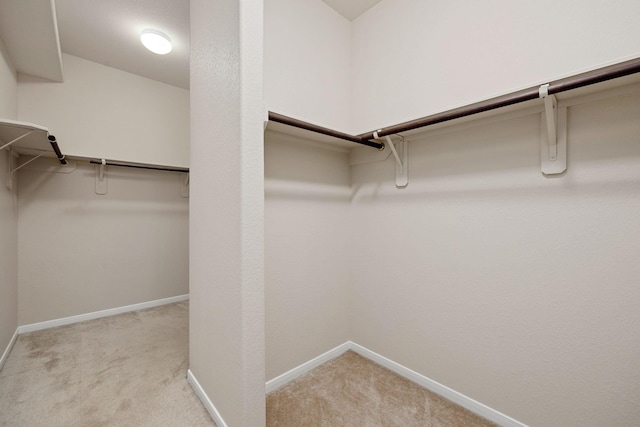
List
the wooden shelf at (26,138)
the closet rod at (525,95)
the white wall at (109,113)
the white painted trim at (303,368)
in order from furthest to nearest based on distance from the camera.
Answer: the white wall at (109,113)
the white painted trim at (303,368)
the wooden shelf at (26,138)
the closet rod at (525,95)

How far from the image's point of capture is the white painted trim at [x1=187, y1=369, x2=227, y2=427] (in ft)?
4.30

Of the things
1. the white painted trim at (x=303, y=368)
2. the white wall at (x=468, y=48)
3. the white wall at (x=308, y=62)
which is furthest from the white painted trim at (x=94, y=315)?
the white wall at (x=468, y=48)

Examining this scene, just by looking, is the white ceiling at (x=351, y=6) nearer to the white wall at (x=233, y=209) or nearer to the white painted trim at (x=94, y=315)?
the white wall at (x=233, y=209)

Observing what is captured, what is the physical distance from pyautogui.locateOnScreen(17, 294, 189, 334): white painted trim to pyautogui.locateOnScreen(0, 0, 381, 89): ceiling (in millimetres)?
2262

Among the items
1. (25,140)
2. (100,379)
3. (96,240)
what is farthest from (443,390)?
(96,240)

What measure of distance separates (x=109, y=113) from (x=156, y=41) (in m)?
1.04

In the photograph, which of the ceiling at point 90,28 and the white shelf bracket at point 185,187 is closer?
the ceiling at point 90,28

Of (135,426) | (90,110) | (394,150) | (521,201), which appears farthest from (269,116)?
(90,110)

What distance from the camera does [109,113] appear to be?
2.68 meters

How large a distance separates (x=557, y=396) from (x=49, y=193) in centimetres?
405

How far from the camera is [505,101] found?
3.73 feet

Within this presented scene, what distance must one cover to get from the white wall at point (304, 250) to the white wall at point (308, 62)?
248mm

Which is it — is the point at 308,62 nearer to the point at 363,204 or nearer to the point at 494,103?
the point at 363,204

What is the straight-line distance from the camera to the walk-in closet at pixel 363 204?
109 centimetres
